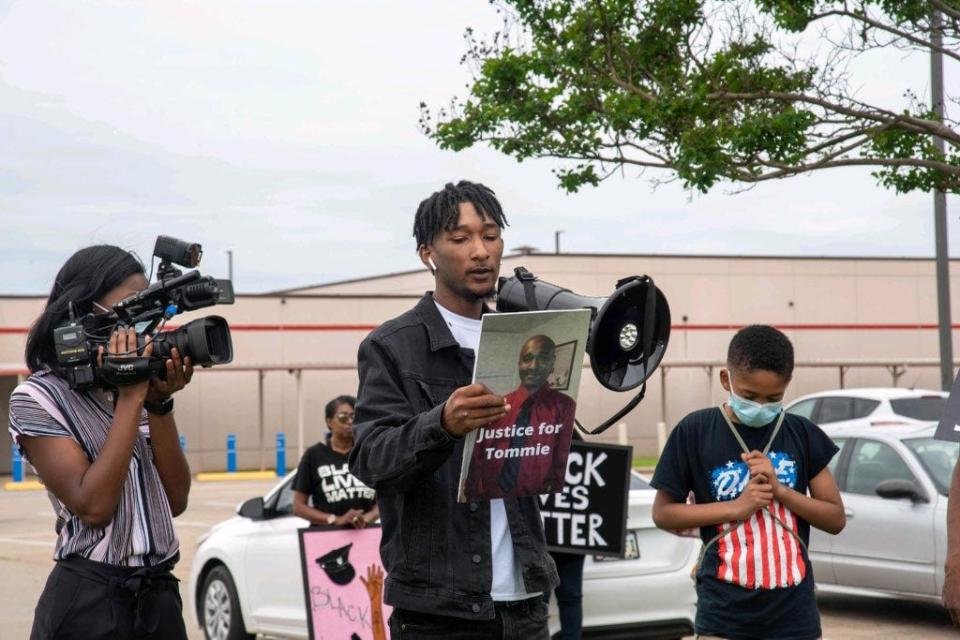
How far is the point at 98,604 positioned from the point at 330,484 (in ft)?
17.4

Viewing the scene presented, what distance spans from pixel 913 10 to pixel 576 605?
649cm

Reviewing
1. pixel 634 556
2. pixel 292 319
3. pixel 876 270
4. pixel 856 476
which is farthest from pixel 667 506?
pixel 876 270

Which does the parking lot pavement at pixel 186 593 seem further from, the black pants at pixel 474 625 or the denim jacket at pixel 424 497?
the denim jacket at pixel 424 497

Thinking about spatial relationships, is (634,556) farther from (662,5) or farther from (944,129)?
(662,5)

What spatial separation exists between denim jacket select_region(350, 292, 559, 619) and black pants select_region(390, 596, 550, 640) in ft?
0.19

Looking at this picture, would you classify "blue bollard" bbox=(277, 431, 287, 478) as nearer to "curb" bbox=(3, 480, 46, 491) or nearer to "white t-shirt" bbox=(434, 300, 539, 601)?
"curb" bbox=(3, 480, 46, 491)

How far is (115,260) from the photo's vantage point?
3949mm

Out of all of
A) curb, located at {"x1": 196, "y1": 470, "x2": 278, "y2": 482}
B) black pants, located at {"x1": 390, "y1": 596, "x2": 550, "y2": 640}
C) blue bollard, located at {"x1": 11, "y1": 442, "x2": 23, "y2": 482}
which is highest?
black pants, located at {"x1": 390, "y1": 596, "x2": 550, "y2": 640}

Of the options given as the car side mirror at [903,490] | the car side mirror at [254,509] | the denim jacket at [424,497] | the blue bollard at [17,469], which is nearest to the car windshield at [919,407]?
the car side mirror at [903,490]

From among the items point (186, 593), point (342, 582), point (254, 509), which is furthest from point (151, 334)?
point (186, 593)

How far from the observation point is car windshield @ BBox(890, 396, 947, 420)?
17773 mm

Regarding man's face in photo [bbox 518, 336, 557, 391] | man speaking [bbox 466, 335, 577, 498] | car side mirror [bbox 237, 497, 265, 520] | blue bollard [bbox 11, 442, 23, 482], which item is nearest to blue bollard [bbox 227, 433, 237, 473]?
blue bollard [bbox 11, 442, 23, 482]

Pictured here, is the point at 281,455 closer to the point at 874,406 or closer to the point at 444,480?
the point at 874,406

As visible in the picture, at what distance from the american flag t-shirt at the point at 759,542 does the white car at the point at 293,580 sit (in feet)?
12.8
